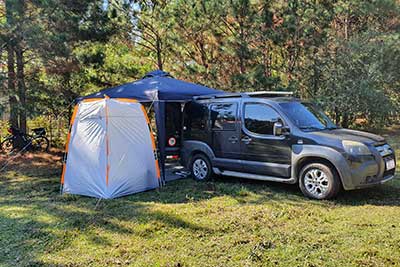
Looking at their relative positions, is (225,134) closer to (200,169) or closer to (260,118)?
(260,118)

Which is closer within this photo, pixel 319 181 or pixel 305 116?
pixel 319 181

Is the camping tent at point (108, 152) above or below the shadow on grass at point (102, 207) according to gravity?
above

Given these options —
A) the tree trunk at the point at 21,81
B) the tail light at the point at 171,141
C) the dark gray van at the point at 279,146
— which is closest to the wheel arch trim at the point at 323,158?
the dark gray van at the point at 279,146

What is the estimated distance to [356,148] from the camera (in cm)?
516

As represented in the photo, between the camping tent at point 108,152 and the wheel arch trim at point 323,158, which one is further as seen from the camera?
the camping tent at point 108,152

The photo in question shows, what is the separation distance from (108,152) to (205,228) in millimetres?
2322

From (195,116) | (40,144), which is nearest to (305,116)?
(195,116)

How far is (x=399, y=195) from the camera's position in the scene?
551 centimetres

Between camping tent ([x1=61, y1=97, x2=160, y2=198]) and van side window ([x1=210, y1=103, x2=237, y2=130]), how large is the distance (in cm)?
134

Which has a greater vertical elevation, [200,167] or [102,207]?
[200,167]

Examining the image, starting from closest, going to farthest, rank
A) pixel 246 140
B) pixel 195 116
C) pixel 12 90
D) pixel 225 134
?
1. pixel 246 140
2. pixel 225 134
3. pixel 195 116
4. pixel 12 90

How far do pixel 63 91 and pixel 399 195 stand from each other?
32.0ft

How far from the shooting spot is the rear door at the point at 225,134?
6.52m

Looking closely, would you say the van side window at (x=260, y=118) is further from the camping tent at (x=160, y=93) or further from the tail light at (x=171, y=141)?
the tail light at (x=171, y=141)
